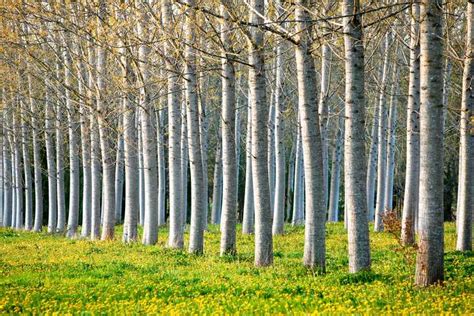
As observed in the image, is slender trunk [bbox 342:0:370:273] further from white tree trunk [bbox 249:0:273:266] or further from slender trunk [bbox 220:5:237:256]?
slender trunk [bbox 220:5:237:256]

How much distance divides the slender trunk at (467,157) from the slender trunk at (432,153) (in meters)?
4.82

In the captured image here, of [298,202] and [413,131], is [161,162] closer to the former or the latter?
[298,202]

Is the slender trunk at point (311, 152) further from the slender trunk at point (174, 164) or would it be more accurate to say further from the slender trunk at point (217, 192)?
the slender trunk at point (217, 192)

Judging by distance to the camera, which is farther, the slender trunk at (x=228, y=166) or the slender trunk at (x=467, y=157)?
the slender trunk at (x=467, y=157)

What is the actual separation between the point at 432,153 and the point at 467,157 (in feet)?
17.8

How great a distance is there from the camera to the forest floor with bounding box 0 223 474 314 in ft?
27.9

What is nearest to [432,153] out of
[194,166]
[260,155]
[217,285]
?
[260,155]

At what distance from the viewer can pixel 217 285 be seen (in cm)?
1040

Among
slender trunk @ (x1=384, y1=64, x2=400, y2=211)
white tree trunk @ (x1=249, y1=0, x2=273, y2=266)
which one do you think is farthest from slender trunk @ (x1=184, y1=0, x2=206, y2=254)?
slender trunk @ (x1=384, y1=64, x2=400, y2=211)

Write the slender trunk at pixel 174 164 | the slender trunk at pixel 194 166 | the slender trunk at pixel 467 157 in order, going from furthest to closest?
the slender trunk at pixel 174 164, the slender trunk at pixel 194 166, the slender trunk at pixel 467 157

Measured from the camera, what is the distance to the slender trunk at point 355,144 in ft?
35.3

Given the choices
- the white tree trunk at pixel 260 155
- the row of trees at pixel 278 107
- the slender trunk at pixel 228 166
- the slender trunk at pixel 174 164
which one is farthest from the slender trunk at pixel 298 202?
the white tree trunk at pixel 260 155

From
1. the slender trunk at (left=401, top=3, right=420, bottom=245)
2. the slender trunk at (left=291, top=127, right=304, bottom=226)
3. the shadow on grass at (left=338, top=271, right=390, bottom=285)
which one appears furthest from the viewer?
the slender trunk at (left=291, top=127, right=304, bottom=226)

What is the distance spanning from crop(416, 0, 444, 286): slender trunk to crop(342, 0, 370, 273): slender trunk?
121 centimetres
